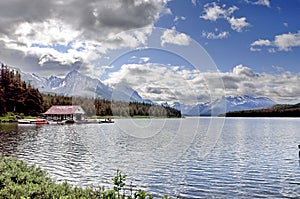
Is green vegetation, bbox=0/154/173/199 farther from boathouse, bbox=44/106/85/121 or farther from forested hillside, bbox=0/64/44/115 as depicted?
boathouse, bbox=44/106/85/121

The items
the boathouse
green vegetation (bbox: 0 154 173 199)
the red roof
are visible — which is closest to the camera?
green vegetation (bbox: 0 154 173 199)

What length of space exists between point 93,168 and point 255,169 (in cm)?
1499

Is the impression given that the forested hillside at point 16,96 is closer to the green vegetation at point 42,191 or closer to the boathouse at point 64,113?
the boathouse at point 64,113

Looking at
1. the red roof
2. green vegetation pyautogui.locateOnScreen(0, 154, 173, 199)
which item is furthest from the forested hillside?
green vegetation pyautogui.locateOnScreen(0, 154, 173, 199)

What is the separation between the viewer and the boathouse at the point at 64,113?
14925 centimetres

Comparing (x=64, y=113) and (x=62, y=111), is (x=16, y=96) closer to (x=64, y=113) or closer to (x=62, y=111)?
(x=62, y=111)

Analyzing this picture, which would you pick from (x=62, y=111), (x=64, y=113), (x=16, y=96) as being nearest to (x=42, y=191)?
(x=16, y=96)

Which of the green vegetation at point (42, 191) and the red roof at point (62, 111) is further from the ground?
the red roof at point (62, 111)

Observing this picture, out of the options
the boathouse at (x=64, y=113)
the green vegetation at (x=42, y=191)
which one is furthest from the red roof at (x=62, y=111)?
the green vegetation at (x=42, y=191)

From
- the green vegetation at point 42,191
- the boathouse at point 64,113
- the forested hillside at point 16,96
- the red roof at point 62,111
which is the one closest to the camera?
the green vegetation at point 42,191

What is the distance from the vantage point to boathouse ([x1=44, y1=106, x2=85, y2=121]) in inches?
5876

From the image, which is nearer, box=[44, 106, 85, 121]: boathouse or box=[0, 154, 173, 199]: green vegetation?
box=[0, 154, 173, 199]: green vegetation

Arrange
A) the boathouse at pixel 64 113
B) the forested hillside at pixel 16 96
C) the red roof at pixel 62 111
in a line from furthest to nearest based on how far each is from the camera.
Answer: the boathouse at pixel 64 113, the red roof at pixel 62 111, the forested hillside at pixel 16 96

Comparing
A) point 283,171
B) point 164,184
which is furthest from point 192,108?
point 283,171
